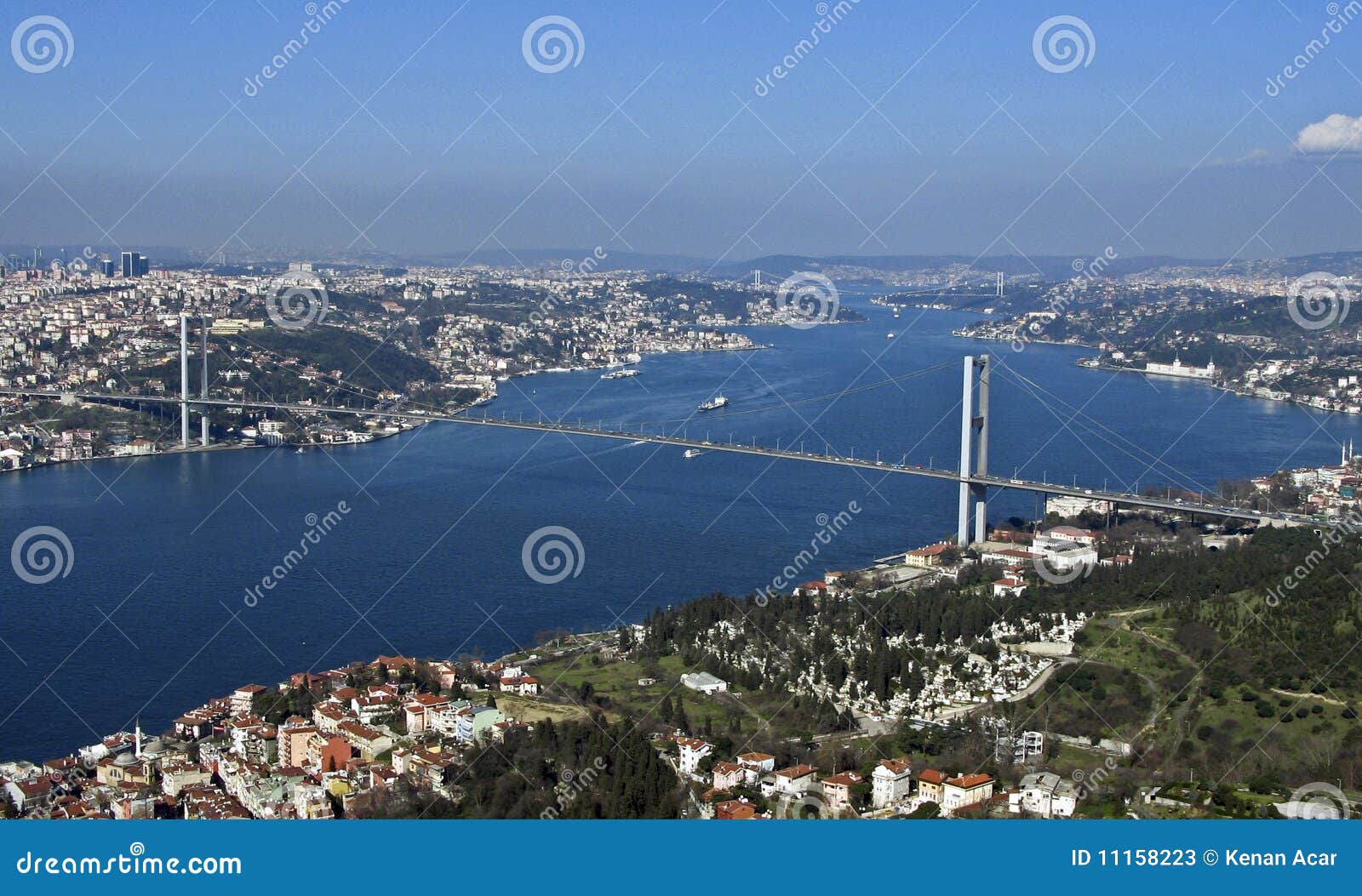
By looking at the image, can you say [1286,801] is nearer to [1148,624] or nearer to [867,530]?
[1148,624]

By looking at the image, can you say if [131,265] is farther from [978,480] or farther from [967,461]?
[978,480]

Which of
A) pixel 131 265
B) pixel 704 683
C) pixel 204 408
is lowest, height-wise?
pixel 704 683

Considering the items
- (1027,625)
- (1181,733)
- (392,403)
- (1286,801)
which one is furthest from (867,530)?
(392,403)

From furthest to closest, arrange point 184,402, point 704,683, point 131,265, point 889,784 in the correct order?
point 131,265, point 184,402, point 704,683, point 889,784

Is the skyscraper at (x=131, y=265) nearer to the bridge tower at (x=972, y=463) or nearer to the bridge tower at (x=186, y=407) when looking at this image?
the bridge tower at (x=186, y=407)

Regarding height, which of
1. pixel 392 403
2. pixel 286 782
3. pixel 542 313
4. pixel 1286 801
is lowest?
pixel 286 782

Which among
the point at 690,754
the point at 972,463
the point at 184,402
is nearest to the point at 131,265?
the point at 184,402


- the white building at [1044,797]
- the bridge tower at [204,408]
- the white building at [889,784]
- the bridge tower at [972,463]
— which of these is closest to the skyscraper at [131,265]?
the bridge tower at [204,408]

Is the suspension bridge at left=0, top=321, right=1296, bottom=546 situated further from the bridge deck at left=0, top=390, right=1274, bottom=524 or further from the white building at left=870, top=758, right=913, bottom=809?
the white building at left=870, top=758, right=913, bottom=809
